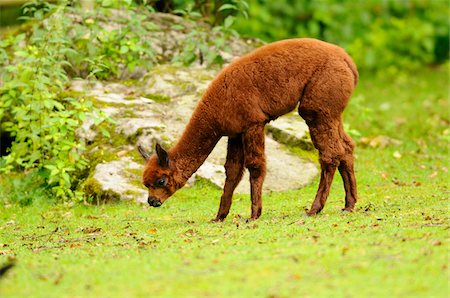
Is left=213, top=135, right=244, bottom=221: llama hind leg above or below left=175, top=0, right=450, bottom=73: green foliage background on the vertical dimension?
above

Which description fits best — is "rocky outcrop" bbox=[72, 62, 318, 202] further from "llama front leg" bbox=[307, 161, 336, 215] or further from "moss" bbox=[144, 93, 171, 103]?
"llama front leg" bbox=[307, 161, 336, 215]

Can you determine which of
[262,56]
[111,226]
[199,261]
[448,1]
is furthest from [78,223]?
[448,1]

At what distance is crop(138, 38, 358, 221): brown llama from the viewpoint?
9.90m

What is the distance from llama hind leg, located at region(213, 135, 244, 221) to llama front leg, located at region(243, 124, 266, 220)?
1.03 ft

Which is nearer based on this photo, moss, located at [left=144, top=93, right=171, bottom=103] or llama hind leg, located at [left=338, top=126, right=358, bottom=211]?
llama hind leg, located at [left=338, top=126, right=358, bottom=211]

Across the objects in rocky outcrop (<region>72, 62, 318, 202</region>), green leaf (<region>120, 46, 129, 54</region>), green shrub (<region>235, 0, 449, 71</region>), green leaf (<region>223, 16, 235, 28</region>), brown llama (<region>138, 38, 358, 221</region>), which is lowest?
green shrub (<region>235, 0, 449, 71</region>)

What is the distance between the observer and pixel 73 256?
27.0 ft

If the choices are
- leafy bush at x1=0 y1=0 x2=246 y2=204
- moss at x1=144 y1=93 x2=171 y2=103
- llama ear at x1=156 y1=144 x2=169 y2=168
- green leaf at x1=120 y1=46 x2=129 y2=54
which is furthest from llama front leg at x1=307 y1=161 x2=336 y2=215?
green leaf at x1=120 y1=46 x2=129 y2=54

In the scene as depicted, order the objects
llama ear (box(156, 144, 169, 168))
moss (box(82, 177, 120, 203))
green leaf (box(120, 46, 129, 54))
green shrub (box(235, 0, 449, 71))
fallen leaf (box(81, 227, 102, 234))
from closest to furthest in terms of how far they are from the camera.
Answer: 1. llama ear (box(156, 144, 169, 168))
2. fallen leaf (box(81, 227, 102, 234))
3. moss (box(82, 177, 120, 203))
4. green leaf (box(120, 46, 129, 54))
5. green shrub (box(235, 0, 449, 71))

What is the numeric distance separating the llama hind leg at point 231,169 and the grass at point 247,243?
318 mm

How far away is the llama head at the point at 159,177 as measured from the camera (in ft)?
33.1

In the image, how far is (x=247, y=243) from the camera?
825 centimetres

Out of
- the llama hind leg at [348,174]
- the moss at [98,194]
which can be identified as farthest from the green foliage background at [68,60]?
the llama hind leg at [348,174]

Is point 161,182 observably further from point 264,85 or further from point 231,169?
point 264,85
